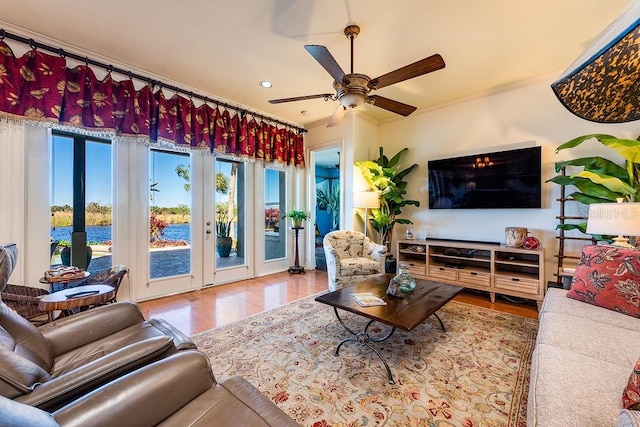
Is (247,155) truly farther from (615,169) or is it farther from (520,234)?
(615,169)

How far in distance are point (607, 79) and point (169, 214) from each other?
13.4ft

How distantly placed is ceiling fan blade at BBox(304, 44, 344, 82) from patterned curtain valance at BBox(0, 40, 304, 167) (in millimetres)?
2288

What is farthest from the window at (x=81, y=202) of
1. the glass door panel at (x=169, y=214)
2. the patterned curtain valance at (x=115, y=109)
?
the glass door panel at (x=169, y=214)

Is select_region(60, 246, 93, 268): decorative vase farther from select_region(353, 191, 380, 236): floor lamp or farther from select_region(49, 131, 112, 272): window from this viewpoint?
select_region(353, 191, 380, 236): floor lamp

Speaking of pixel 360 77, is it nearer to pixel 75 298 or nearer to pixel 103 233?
pixel 75 298

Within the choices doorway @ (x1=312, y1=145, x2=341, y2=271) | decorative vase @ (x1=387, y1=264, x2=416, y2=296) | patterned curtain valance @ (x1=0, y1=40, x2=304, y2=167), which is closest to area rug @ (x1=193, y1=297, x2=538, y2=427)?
decorative vase @ (x1=387, y1=264, x2=416, y2=296)

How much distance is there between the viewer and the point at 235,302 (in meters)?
3.34

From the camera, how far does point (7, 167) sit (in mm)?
2494

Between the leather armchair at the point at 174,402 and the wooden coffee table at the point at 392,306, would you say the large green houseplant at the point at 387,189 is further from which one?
the leather armchair at the point at 174,402

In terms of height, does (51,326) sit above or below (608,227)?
below

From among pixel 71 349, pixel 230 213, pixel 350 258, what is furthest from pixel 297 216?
pixel 71 349

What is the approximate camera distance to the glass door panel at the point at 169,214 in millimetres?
3521

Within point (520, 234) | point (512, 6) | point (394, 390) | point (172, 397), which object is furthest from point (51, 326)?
point (520, 234)

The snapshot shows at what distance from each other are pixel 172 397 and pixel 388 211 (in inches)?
159
